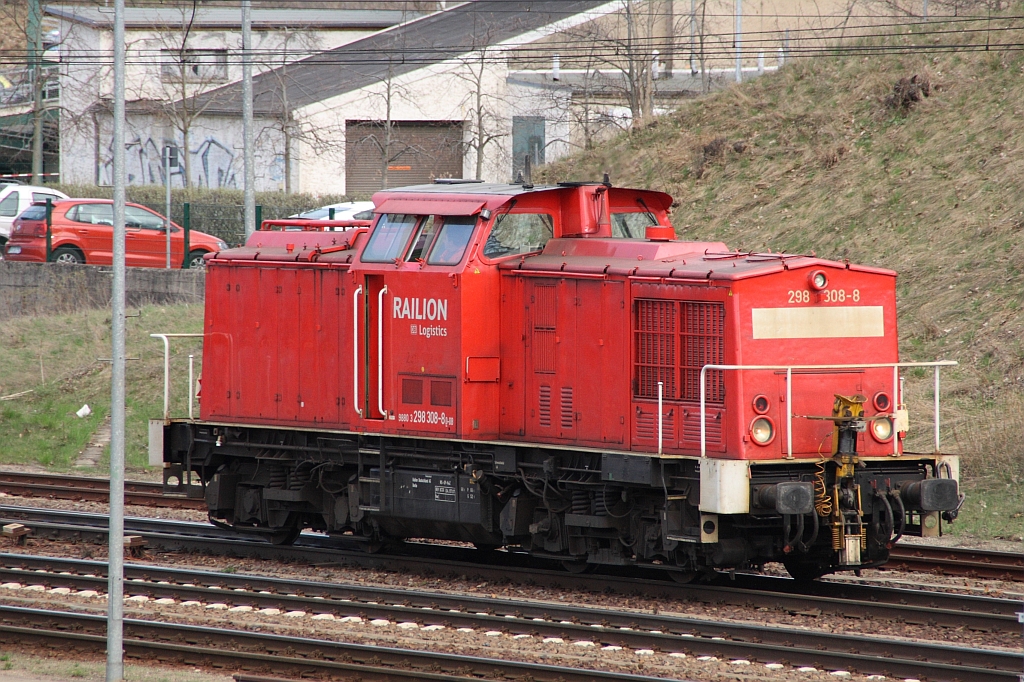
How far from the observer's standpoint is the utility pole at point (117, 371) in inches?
313

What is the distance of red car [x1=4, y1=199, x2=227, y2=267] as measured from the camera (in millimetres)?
27844

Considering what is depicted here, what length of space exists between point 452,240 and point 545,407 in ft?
5.81

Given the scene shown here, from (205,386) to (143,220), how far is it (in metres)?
15.5

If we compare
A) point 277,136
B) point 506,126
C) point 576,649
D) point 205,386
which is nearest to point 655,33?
point 506,126

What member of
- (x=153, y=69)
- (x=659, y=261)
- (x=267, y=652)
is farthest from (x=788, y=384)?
(x=153, y=69)

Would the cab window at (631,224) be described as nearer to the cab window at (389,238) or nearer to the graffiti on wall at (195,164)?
the cab window at (389,238)

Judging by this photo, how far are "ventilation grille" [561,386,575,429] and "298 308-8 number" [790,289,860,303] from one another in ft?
7.11

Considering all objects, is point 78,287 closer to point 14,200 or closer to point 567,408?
point 14,200

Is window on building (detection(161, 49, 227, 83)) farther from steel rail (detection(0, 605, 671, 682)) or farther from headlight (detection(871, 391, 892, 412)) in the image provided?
headlight (detection(871, 391, 892, 412))

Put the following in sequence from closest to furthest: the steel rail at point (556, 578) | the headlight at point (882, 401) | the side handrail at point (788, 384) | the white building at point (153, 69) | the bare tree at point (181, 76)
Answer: the side handrail at point (788, 384) < the steel rail at point (556, 578) < the headlight at point (882, 401) < the bare tree at point (181, 76) < the white building at point (153, 69)

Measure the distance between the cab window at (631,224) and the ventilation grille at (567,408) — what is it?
172 cm

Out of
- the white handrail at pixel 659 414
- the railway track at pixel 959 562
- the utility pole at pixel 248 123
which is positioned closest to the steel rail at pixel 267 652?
the white handrail at pixel 659 414

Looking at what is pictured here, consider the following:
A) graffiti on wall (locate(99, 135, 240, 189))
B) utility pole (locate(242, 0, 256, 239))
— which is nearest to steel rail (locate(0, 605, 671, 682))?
utility pole (locate(242, 0, 256, 239))

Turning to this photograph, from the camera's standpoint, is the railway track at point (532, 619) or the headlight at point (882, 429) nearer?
the railway track at point (532, 619)
